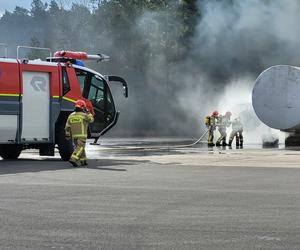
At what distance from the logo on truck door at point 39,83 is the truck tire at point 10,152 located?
2.12 m

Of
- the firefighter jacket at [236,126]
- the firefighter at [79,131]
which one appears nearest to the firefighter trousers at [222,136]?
the firefighter jacket at [236,126]

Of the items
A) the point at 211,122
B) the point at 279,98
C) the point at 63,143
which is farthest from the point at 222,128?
the point at 63,143

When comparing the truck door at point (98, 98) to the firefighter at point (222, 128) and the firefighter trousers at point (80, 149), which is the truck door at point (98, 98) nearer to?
the firefighter trousers at point (80, 149)

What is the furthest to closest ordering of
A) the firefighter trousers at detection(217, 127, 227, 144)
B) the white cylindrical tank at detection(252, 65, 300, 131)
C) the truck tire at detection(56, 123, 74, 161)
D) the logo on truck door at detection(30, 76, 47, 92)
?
the firefighter trousers at detection(217, 127, 227, 144) < the white cylindrical tank at detection(252, 65, 300, 131) < the truck tire at detection(56, 123, 74, 161) < the logo on truck door at detection(30, 76, 47, 92)

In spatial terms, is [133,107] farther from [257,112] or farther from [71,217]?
[71,217]

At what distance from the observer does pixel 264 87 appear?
22.4 meters

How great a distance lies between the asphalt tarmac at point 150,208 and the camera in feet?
19.1

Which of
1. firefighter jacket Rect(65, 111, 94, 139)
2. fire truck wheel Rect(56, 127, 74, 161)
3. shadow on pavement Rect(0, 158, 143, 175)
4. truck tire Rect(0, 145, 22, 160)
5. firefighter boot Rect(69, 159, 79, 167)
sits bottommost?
shadow on pavement Rect(0, 158, 143, 175)

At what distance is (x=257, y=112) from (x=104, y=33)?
28936 mm

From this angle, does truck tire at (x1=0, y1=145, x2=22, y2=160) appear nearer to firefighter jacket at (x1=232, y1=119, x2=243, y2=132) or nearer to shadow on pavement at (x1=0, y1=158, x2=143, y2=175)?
shadow on pavement at (x1=0, y1=158, x2=143, y2=175)

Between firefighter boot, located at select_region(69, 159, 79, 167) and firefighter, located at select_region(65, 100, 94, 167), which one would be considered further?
firefighter, located at select_region(65, 100, 94, 167)

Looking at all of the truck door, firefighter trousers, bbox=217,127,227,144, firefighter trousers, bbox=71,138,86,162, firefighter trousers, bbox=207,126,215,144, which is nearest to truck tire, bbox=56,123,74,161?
the truck door

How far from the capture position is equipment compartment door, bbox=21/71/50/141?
1509 cm

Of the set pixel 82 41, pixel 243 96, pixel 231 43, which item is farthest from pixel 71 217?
pixel 82 41
